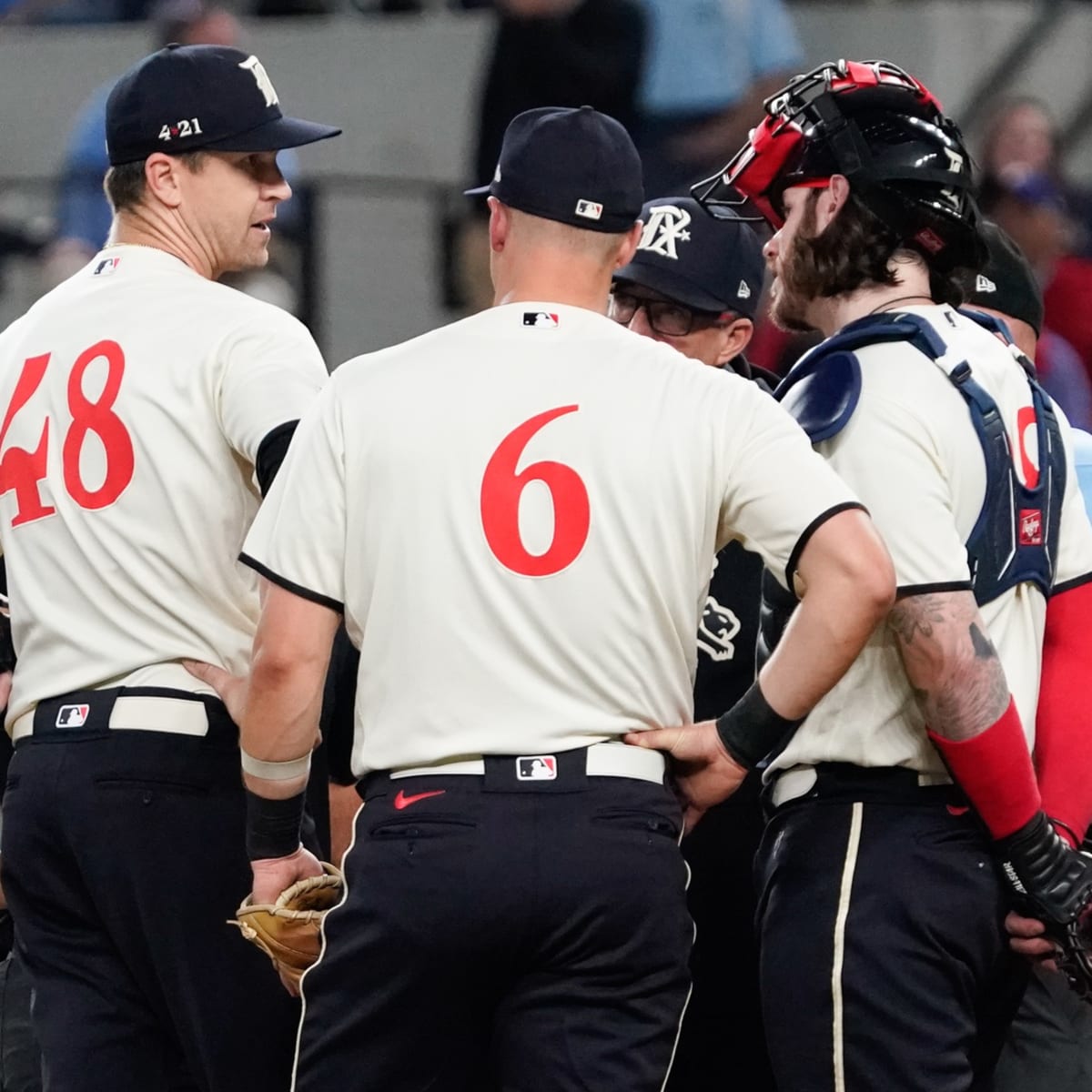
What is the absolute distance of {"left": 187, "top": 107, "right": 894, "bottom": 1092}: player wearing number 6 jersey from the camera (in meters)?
2.75

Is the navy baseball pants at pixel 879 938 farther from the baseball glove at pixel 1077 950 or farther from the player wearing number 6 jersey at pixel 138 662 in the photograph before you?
the player wearing number 6 jersey at pixel 138 662

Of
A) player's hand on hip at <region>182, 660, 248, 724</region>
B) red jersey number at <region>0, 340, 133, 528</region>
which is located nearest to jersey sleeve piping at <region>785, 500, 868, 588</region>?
player's hand on hip at <region>182, 660, 248, 724</region>

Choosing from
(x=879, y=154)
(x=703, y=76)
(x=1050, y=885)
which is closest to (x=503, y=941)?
(x=1050, y=885)

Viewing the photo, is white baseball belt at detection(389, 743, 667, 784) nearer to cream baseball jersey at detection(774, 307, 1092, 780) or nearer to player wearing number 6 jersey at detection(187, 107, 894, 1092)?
player wearing number 6 jersey at detection(187, 107, 894, 1092)

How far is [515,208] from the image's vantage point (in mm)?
2953

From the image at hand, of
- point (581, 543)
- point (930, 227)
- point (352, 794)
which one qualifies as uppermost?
point (930, 227)

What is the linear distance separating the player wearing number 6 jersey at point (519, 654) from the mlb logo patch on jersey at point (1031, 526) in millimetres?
353

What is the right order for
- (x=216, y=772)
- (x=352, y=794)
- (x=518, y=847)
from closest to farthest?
(x=518, y=847)
(x=216, y=772)
(x=352, y=794)

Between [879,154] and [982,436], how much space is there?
51 centimetres

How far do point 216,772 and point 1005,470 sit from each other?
139 cm

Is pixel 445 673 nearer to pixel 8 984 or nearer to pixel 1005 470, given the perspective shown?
pixel 1005 470

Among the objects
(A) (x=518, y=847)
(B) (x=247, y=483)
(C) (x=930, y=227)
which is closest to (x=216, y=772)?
(B) (x=247, y=483)

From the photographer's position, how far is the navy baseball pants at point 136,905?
3207mm

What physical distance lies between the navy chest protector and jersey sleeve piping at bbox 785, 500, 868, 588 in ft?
0.64
